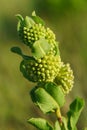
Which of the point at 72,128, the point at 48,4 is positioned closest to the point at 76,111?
the point at 72,128

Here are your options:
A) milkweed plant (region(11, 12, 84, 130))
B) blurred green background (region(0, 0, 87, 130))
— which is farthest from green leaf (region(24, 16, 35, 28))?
blurred green background (region(0, 0, 87, 130))

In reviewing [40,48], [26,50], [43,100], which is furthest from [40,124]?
[26,50]

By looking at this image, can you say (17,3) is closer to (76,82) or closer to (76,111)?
(76,82)

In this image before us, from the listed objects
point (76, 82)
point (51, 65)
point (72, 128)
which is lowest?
point (76, 82)

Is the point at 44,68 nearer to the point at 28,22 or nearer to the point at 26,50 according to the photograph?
the point at 28,22

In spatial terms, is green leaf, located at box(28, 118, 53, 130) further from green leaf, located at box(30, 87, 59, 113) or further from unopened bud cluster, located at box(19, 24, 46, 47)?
unopened bud cluster, located at box(19, 24, 46, 47)

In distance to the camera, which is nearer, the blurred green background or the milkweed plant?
the milkweed plant

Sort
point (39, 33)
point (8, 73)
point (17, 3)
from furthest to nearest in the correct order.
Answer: point (17, 3) < point (8, 73) < point (39, 33)
